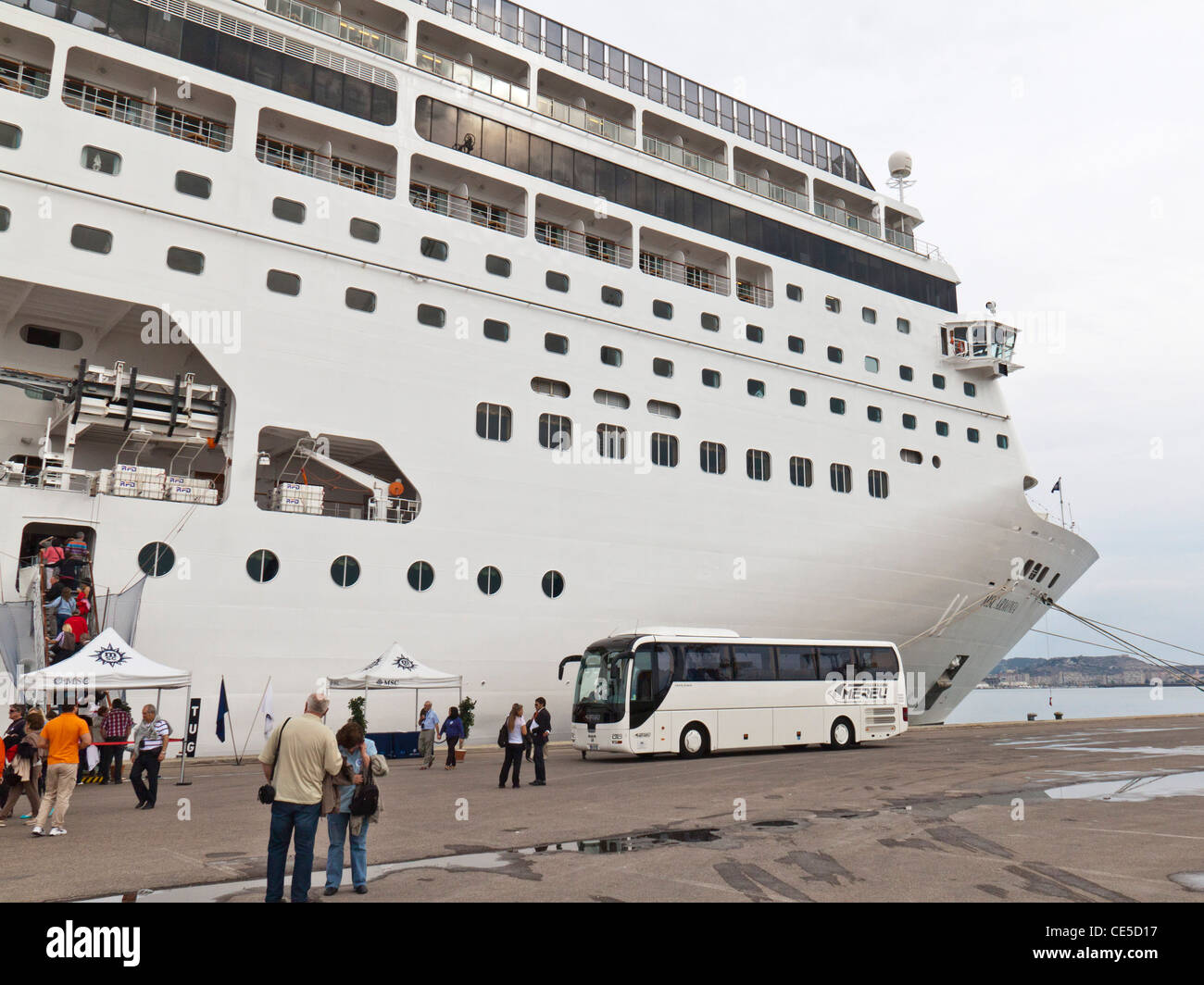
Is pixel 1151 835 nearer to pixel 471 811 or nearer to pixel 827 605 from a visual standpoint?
pixel 471 811

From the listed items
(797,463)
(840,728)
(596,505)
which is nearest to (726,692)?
(840,728)

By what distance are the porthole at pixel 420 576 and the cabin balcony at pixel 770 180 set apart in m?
14.5

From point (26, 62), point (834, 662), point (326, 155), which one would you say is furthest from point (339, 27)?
point (834, 662)

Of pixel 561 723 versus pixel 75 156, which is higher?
pixel 75 156

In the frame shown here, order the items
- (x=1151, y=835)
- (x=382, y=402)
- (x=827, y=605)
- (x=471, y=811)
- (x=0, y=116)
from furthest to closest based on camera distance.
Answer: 1. (x=827, y=605)
2. (x=382, y=402)
3. (x=0, y=116)
4. (x=471, y=811)
5. (x=1151, y=835)

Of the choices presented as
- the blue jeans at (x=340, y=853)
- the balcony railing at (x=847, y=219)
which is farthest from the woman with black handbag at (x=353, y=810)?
the balcony railing at (x=847, y=219)

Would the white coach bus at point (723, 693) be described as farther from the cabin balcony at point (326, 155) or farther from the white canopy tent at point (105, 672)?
the cabin balcony at point (326, 155)

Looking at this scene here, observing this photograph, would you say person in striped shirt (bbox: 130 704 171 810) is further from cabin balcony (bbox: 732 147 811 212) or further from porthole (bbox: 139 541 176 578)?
cabin balcony (bbox: 732 147 811 212)

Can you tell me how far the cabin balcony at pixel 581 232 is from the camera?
2117 cm

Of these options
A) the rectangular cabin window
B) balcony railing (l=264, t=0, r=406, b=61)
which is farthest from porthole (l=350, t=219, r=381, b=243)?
balcony railing (l=264, t=0, r=406, b=61)

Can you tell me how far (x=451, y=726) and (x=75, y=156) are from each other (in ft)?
38.6

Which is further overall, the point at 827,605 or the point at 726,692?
the point at 827,605

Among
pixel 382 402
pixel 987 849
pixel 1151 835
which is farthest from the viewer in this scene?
pixel 382 402

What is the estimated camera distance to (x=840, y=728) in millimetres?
19047
